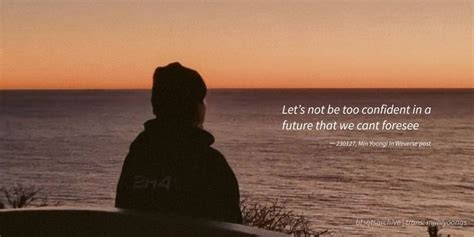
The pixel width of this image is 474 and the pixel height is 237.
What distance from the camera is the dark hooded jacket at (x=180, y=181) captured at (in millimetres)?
1660

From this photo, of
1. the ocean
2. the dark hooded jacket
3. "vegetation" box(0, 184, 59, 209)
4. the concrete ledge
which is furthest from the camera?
the ocean

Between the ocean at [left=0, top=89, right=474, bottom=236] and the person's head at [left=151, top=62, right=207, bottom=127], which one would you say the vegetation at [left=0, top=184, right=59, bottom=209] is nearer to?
the ocean at [left=0, top=89, right=474, bottom=236]

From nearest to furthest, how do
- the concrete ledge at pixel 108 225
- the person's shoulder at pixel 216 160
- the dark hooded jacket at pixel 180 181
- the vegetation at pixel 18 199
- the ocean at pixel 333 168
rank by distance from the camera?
the concrete ledge at pixel 108 225 < the dark hooded jacket at pixel 180 181 < the person's shoulder at pixel 216 160 < the vegetation at pixel 18 199 < the ocean at pixel 333 168

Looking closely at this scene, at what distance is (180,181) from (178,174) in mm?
14

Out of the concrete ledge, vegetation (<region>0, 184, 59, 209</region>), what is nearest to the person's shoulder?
the concrete ledge

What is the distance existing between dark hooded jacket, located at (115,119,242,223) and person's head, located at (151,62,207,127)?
20cm

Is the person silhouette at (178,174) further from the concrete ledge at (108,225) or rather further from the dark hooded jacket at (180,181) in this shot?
the concrete ledge at (108,225)

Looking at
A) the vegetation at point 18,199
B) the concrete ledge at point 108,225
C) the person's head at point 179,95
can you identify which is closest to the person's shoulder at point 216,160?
the person's head at point 179,95

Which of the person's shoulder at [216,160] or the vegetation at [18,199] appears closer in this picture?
the person's shoulder at [216,160]

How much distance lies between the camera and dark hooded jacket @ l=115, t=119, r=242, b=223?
5.45 ft

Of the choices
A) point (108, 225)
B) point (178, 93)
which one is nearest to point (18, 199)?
point (178, 93)

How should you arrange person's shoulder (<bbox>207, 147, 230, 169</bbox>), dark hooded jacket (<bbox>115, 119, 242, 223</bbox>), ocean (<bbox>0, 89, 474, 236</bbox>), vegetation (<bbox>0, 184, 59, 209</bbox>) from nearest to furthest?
1. dark hooded jacket (<bbox>115, 119, 242, 223</bbox>)
2. person's shoulder (<bbox>207, 147, 230, 169</bbox>)
3. vegetation (<bbox>0, 184, 59, 209</bbox>)
4. ocean (<bbox>0, 89, 474, 236</bbox>)

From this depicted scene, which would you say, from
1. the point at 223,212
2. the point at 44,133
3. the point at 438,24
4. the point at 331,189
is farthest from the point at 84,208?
the point at 44,133

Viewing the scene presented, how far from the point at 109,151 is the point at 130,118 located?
11934mm
